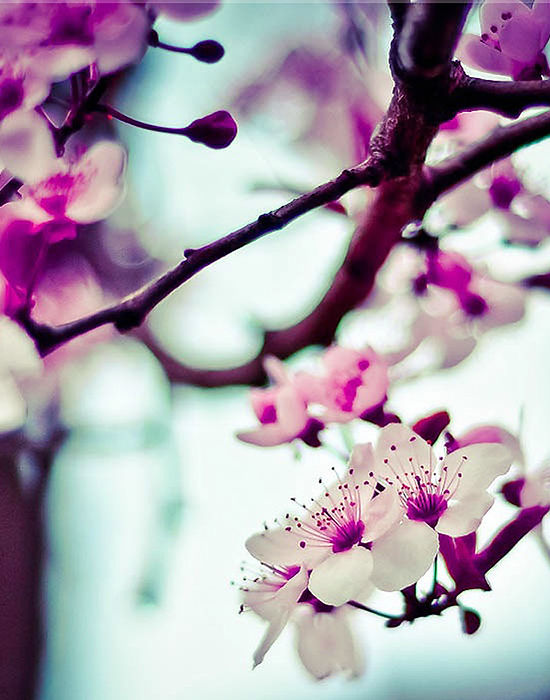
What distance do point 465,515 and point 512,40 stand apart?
0.38 meters

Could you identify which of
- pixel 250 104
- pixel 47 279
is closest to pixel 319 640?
pixel 47 279

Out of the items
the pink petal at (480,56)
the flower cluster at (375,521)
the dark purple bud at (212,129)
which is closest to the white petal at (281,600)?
the flower cluster at (375,521)

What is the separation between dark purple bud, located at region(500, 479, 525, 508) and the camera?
67 centimetres

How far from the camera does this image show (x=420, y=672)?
2.04 metres

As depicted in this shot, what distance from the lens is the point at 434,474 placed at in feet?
1.90

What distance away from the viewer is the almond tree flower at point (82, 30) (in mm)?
496

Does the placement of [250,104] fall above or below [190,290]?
above

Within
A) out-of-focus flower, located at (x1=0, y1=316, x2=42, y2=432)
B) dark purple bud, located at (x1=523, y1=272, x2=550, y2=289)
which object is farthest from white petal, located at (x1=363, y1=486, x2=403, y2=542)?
dark purple bud, located at (x1=523, y1=272, x2=550, y2=289)

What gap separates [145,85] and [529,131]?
1128 mm

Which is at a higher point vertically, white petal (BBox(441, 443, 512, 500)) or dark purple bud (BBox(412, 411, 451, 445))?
white petal (BBox(441, 443, 512, 500))

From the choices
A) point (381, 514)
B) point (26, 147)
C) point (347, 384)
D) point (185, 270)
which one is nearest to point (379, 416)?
point (347, 384)

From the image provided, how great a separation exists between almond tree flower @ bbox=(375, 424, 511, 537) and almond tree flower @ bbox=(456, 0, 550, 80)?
0.32 meters

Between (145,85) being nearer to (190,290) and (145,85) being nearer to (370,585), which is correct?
(190,290)

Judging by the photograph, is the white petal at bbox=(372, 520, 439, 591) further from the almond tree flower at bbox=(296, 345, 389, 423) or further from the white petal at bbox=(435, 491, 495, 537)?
the almond tree flower at bbox=(296, 345, 389, 423)
